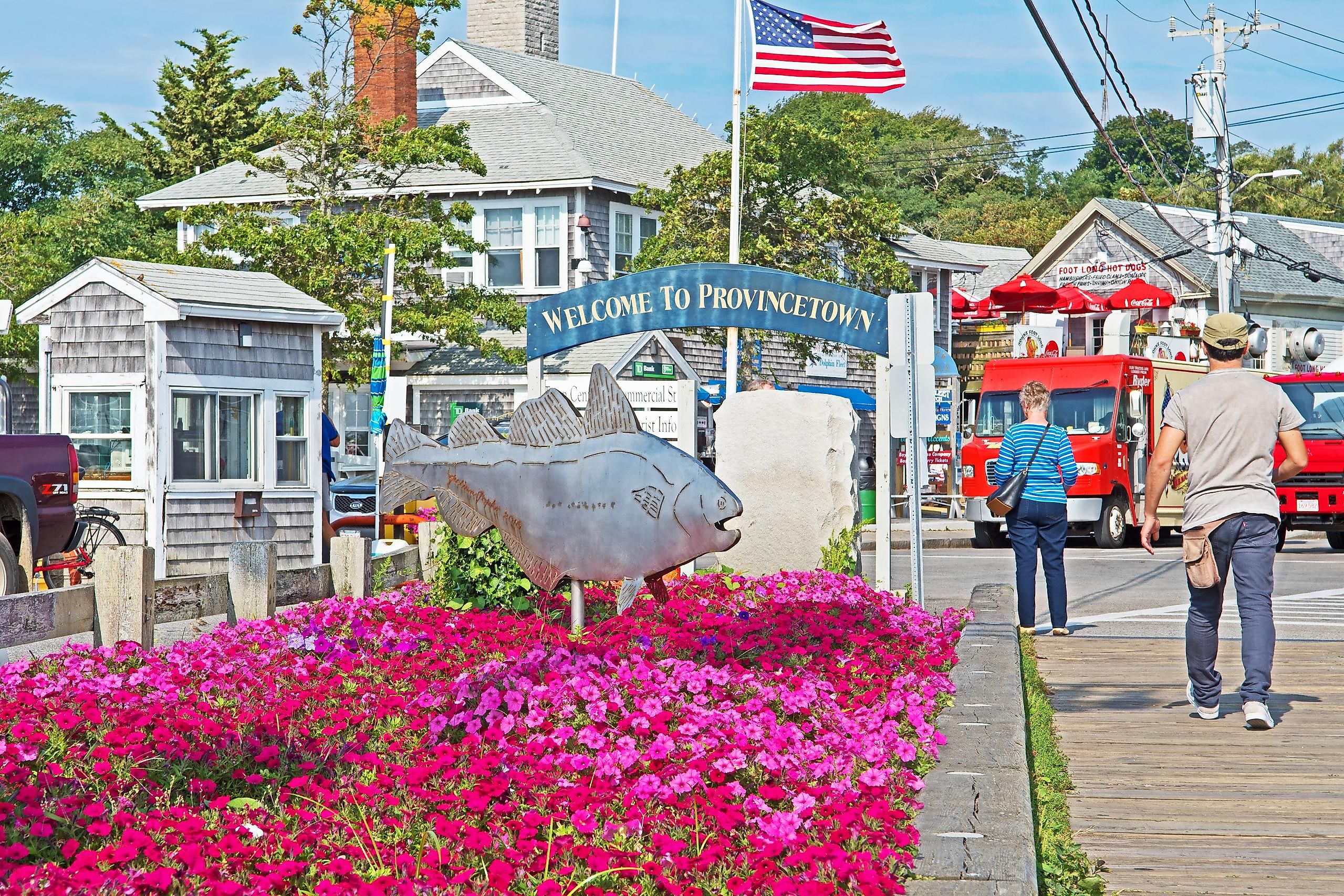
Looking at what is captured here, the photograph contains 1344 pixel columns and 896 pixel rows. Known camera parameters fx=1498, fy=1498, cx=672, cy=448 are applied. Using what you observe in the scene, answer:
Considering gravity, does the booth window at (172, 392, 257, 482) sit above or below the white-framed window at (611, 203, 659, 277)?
below

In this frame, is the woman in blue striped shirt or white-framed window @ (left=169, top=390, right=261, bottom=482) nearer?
the woman in blue striped shirt


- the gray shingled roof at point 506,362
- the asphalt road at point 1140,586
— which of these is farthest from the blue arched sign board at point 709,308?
the gray shingled roof at point 506,362

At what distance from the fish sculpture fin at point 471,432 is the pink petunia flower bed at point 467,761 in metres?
1.18

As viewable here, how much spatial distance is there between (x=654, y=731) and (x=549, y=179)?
24.8 meters

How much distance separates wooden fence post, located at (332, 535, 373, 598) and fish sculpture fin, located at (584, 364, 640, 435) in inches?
108

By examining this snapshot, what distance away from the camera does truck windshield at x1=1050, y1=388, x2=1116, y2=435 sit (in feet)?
75.4

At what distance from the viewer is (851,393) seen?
34844mm

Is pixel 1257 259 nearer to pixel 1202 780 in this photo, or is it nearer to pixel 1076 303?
pixel 1076 303

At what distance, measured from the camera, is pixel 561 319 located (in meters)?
13.4

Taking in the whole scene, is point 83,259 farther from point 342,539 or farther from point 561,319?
point 342,539

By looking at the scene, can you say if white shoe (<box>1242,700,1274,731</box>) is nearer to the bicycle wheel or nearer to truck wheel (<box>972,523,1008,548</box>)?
the bicycle wheel

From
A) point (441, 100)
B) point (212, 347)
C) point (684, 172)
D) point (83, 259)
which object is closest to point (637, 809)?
point (212, 347)

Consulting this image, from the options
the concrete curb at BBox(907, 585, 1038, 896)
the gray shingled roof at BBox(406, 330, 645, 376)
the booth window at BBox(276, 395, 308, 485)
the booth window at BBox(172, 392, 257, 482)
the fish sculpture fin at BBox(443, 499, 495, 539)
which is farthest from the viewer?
the gray shingled roof at BBox(406, 330, 645, 376)

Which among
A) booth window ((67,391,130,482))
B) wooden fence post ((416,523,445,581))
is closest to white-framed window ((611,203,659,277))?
booth window ((67,391,130,482))
